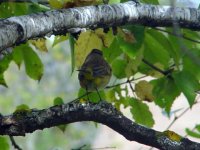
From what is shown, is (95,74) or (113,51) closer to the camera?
(113,51)

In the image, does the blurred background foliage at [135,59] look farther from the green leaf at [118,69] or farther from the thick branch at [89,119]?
the thick branch at [89,119]

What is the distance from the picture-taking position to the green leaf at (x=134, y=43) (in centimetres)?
202

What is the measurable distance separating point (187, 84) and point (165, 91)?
185 mm

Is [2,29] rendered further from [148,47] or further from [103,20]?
[148,47]

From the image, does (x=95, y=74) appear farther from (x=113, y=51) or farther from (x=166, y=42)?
(x=166, y=42)

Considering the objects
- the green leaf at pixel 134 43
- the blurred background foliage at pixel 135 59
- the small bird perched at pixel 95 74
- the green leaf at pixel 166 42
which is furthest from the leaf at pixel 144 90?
the green leaf at pixel 134 43

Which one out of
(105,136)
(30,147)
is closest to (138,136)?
(105,136)

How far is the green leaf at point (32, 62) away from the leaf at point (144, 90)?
36 cm

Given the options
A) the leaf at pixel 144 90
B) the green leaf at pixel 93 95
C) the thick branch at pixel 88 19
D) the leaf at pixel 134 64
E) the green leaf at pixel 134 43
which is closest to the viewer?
the thick branch at pixel 88 19

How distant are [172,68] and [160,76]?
0.06 meters

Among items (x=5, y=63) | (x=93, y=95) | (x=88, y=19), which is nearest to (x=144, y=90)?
(x=93, y=95)

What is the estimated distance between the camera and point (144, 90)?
236 centimetres

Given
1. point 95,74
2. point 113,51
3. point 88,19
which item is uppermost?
point 88,19

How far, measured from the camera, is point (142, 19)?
1.97 m
